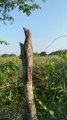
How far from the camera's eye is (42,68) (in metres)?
7.38

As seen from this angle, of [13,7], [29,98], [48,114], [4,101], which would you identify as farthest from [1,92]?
[13,7]

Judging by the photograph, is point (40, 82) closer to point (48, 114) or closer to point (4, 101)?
point (4, 101)

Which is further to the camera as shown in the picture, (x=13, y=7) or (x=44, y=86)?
(x=13, y=7)

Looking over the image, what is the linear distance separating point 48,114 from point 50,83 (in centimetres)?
160

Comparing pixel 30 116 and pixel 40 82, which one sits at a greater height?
pixel 40 82

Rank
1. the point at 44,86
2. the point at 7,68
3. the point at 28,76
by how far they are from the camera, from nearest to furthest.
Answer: the point at 28,76, the point at 7,68, the point at 44,86

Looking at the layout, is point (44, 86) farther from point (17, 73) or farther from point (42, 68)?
point (17, 73)

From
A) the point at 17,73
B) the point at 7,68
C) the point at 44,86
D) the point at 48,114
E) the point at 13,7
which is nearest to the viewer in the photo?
the point at 48,114

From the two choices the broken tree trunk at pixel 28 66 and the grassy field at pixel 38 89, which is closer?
the broken tree trunk at pixel 28 66

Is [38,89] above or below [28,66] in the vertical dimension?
below

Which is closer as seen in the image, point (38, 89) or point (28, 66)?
point (28, 66)

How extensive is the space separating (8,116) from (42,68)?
152cm

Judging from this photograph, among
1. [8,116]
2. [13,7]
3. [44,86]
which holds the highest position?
[13,7]

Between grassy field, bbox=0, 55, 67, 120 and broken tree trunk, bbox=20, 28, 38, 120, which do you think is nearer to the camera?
broken tree trunk, bbox=20, 28, 38, 120
